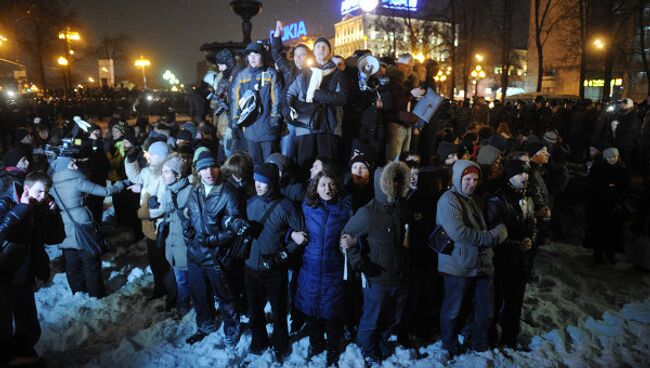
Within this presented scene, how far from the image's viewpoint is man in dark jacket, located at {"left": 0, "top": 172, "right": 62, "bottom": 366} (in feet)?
14.1

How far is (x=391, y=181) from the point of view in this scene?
4227 millimetres

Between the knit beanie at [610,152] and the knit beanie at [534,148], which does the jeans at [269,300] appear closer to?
the knit beanie at [534,148]

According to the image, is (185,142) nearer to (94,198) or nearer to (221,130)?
(221,130)

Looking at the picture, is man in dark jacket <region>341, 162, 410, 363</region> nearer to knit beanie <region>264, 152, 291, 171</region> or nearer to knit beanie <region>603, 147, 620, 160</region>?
knit beanie <region>264, 152, 291, 171</region>

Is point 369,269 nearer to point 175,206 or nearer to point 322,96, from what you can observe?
point 175,206

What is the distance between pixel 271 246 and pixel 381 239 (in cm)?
108

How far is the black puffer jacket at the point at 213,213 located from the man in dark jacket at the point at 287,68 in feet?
7.27

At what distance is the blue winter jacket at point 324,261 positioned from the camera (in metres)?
4.45

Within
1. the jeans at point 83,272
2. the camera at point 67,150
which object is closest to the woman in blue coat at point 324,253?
the jeans at point 83,272

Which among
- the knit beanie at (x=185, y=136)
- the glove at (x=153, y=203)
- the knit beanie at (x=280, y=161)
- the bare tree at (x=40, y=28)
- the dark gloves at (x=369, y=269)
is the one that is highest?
the bare tree at (x=40, y=28)

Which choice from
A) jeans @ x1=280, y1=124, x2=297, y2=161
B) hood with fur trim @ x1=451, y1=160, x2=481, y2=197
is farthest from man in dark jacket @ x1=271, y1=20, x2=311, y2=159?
hood with fur trim @ x1=451, y1=160, x2=481, y2=197

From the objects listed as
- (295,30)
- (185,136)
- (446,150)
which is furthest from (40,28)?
(295,30)

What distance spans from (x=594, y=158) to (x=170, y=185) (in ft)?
22.2

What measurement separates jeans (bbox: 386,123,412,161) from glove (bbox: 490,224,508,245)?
130 inches
